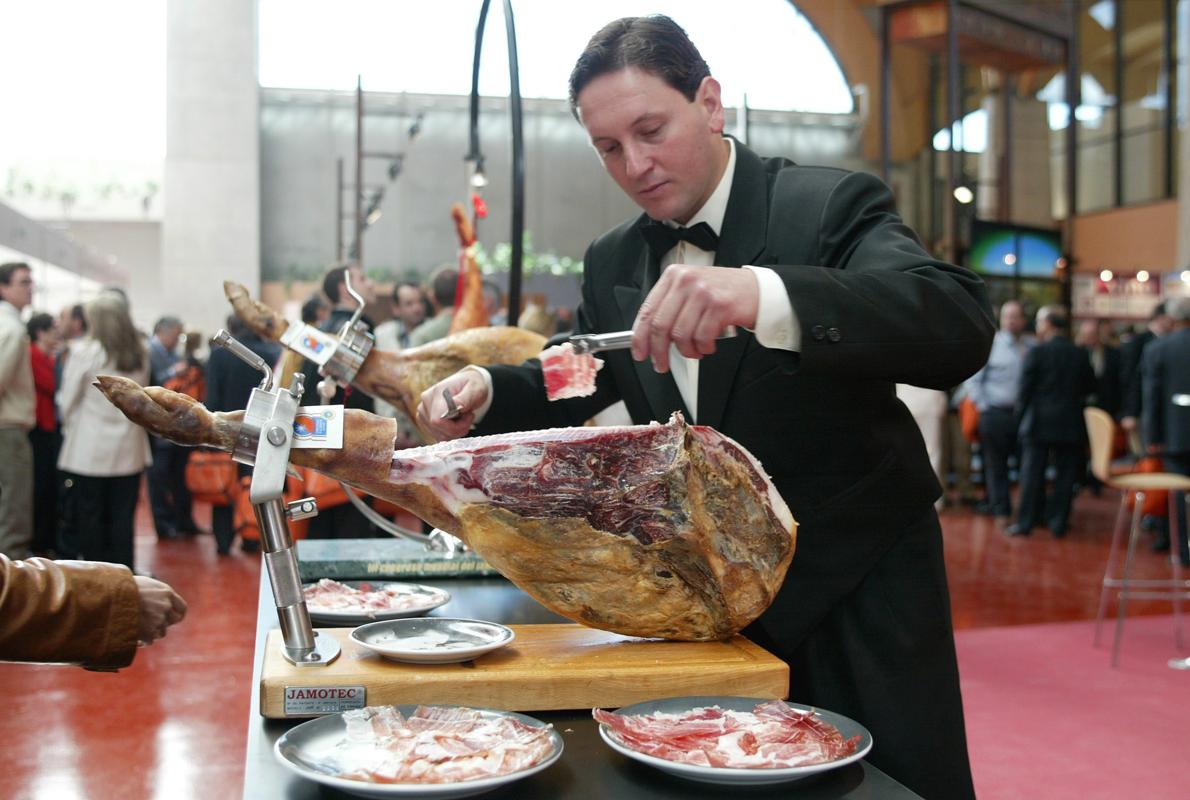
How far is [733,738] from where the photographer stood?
1257 millimetres

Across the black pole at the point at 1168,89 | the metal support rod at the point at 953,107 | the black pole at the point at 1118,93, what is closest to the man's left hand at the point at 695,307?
the metal support rod at the point at 953,107

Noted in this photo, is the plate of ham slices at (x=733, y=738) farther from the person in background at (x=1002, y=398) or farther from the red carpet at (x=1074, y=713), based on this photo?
the person in background at (x=1002, y=398)

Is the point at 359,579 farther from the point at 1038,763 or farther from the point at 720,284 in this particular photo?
the point at 1038,763

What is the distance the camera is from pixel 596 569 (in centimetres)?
157

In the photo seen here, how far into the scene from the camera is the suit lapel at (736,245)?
177 cm

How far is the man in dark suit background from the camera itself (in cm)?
782

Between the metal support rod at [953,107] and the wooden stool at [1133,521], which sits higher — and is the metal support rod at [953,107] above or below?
above

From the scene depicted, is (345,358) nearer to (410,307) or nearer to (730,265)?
(730,265)

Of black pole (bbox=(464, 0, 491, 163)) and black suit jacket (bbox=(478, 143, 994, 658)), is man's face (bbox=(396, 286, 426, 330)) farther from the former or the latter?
black suit jacket (bbox=(478, 143, 994, 658))

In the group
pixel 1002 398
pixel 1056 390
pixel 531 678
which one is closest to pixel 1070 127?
pixel 1002 398

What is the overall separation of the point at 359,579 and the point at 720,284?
54.3 inches

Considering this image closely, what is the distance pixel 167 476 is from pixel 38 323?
170 cm

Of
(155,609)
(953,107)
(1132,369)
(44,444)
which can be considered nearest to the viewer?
(155,609)

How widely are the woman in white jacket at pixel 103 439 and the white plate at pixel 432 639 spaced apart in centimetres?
520
